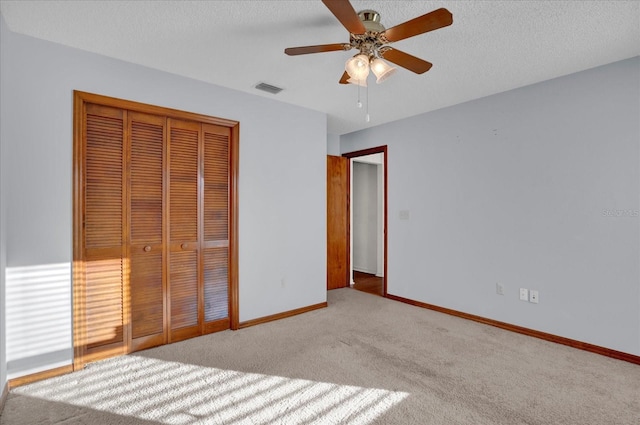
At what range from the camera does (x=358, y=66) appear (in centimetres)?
207

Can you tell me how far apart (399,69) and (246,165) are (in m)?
1.80

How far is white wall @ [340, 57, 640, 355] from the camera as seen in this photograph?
277 cm

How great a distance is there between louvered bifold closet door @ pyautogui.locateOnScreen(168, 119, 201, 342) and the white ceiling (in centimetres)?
64

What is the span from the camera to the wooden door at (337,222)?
5.14 meters

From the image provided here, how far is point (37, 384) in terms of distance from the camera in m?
2.30

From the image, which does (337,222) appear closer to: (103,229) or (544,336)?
(544,336)

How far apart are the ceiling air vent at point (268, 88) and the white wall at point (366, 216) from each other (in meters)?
3.25

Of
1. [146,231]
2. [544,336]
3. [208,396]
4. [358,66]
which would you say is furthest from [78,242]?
[544,336]

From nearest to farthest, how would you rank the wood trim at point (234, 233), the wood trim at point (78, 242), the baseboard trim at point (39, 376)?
the baseboard trim at point (39, 376), the wood trim at point (78, 242), the wood trim at point (234, 233)

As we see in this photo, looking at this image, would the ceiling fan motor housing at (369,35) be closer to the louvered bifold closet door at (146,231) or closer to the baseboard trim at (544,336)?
the louvered bifold closet door at (146,231)

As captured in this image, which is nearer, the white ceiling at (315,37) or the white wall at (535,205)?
the white ceiling at (315,37)

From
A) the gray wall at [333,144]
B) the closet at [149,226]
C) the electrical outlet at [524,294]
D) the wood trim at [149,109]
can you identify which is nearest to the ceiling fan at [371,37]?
the wood trim at [149,109]

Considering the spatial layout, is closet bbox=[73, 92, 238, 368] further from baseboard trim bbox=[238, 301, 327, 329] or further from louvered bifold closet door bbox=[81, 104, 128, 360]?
baseboard trim bbox=[238, 301, 327, 329]

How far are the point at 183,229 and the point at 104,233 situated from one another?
2.09ft
